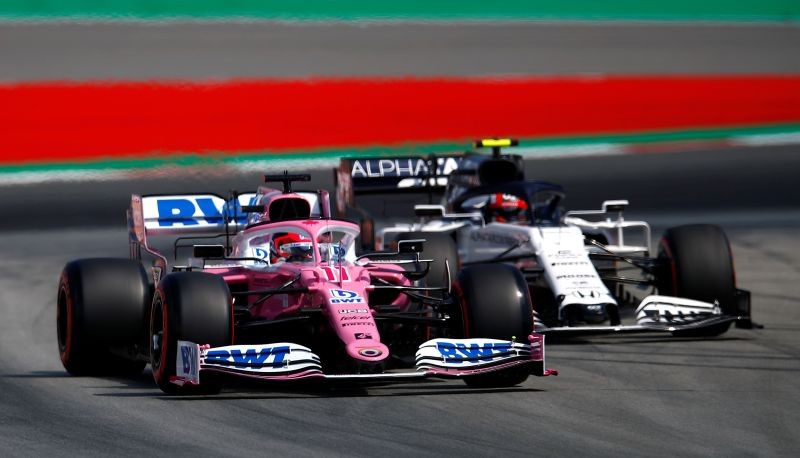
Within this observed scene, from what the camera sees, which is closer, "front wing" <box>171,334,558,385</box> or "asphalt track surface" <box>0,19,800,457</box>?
"asphalt track surface" <box>0,19,800,457</box>

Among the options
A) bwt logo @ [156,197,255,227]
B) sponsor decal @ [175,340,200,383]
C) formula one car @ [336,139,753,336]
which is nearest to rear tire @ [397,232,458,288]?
formula one car @ [336,139,753,336]

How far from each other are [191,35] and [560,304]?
2321 centimetres

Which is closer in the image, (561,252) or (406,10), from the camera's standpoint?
(561,252)

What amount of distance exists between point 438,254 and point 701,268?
2483mm

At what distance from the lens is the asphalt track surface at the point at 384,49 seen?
115ft

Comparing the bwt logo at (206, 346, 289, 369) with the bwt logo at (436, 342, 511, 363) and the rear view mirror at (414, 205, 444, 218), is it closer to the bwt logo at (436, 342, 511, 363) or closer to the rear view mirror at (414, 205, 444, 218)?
the bwt logo at (436, 342, 511, 363)

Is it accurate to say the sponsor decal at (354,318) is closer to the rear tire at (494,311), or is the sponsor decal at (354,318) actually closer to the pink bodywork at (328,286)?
the pink bodywork at (328,286)

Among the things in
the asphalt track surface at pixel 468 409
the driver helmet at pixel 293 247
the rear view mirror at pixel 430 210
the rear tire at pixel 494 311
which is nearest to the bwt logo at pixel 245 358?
the asphalt track surface at pixel 468 409

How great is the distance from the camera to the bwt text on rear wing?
20.1 metres

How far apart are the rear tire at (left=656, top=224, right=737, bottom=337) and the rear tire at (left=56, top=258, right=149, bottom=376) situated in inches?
208

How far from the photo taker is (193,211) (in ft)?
52.0

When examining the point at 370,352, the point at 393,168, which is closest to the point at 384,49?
the point at 393,168

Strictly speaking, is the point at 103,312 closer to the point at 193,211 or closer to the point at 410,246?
the point at 410,246

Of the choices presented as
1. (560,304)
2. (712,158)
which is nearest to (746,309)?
(560,304)
